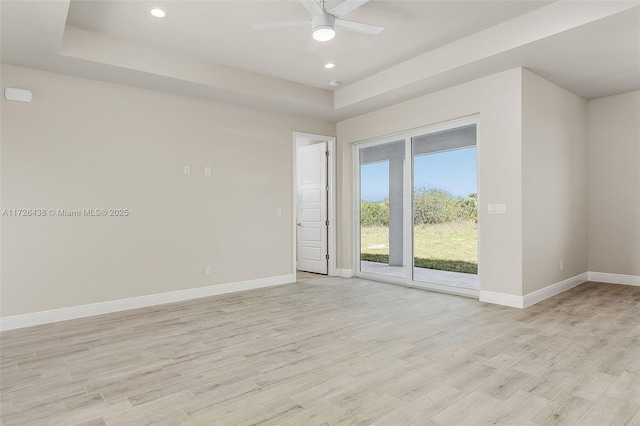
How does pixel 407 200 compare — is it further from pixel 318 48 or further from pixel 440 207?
pixel 318 48

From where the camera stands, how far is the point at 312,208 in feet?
22.9

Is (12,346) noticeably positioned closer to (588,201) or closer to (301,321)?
(301,321)

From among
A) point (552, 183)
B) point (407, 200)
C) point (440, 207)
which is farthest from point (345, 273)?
point (552, 183)

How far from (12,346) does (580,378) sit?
15.0ft

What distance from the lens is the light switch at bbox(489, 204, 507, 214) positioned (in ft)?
14.2

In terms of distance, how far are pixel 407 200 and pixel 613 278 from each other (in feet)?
11.1

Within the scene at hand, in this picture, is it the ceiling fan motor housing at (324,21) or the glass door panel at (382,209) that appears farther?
the glass door panel at (382,209)

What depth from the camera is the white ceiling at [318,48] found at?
10.7 ft

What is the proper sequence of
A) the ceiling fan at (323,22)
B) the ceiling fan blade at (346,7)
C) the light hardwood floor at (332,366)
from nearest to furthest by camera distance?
the light hardwood floor at (332,366) → the ceiling fan blade at (346,7) → the ceiling fan at (323,22)

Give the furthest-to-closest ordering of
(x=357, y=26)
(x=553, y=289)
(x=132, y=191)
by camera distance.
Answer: (x=553, y=289), (x=132, y=191), (x=357, y=26)

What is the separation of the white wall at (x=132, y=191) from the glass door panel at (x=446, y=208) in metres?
2.16

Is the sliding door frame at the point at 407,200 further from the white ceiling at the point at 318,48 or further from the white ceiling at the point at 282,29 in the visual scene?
the white ceiling at the point at 282,29

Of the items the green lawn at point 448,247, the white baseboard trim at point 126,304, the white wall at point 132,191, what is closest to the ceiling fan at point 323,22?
the white wall at point 132,191

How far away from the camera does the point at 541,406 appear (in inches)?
82.0
